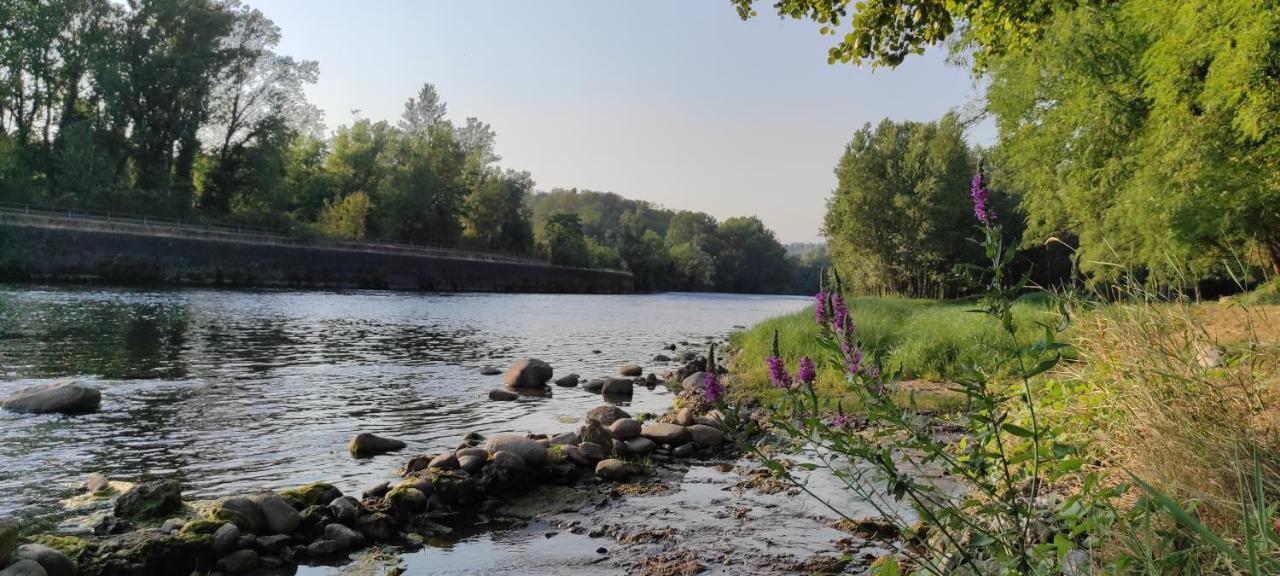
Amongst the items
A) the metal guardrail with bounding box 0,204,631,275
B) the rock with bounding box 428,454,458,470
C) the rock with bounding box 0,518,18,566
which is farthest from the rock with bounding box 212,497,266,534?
the metal guardrail with bounding box 0,204,631,275

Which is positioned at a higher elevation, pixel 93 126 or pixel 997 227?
pixel 93 126

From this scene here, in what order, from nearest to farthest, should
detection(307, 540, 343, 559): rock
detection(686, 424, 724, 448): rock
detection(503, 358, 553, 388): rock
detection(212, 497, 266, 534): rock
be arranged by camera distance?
detection(307, 540, 343, 559): rock, detection(212, 497, 266, 534): rock, detection(686, 424, 724, 448): rock, detection(503, 358, 553, 388): rock

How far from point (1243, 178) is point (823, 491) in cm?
1527

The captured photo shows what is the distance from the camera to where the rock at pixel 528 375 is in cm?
1756

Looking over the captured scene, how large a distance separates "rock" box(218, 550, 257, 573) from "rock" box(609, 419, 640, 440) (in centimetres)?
522

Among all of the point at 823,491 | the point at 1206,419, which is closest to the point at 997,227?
the point at 1206,419

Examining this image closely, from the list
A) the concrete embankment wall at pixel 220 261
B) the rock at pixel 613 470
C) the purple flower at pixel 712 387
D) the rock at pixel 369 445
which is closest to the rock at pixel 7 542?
the rock at pixel 369 445

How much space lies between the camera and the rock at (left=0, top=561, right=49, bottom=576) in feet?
17.6

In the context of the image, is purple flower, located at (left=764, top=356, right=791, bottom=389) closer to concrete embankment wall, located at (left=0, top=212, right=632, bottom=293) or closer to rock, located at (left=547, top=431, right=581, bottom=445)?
rock, located at (left=547, top=431, right=581, bottom=445)

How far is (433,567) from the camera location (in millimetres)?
6484

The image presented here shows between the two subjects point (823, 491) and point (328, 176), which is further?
point (328, 176)

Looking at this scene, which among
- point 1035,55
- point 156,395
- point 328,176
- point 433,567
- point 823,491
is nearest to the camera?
point 433,567

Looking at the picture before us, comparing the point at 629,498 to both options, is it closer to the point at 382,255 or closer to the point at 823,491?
the point at 823,491

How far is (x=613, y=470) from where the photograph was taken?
9.35 metres
